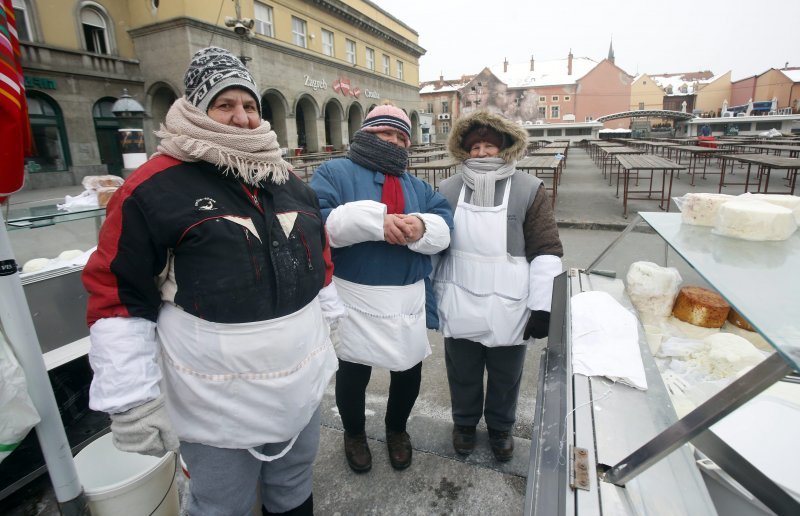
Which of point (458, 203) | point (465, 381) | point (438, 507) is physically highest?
point (458, 203)

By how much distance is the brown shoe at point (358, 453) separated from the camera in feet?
7.68

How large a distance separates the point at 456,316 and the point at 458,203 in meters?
0.61

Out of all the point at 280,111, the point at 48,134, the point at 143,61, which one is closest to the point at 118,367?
the point at 48,134

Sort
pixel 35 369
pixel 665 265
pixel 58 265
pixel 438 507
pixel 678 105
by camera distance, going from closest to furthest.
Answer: pixel 35 369, pixel 438 507, pixel 665 265, pixel 58 265, pixel 678 105

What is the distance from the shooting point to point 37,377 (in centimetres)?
145

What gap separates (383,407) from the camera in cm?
299

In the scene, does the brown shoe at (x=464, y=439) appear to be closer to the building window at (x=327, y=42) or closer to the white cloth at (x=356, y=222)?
the white cloth at (x=356, y=222)

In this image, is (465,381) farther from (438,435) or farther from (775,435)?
(775,435)

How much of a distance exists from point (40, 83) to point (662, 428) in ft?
65.6

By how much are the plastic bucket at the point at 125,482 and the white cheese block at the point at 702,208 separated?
8.35 feet

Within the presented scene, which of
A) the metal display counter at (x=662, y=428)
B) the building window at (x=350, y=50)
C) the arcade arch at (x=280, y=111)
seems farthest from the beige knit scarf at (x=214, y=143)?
the building window at (x=350, y=50)

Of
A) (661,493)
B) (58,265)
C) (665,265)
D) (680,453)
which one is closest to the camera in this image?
(661,493)

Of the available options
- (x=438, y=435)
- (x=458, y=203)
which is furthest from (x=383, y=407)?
(x=458, y=203)

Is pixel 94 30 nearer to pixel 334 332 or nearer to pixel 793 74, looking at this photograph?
pixel 334 332
